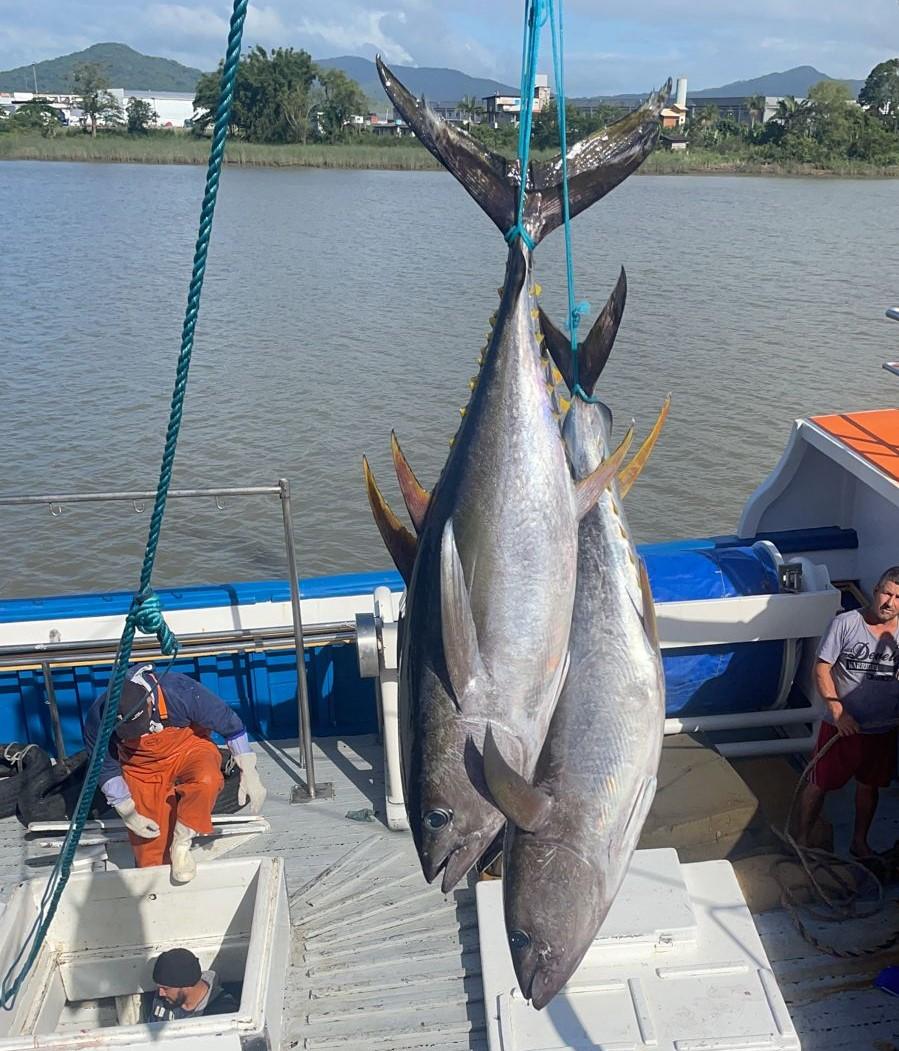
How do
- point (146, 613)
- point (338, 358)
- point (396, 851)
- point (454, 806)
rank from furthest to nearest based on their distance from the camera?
point (338, 358) < point (396, 851) < point (146, 613) < point (454, 806)

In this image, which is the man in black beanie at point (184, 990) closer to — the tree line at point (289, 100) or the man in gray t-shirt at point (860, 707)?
the man in gray t-shirt at point (860, 707)

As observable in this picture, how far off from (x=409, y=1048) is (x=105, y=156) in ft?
167

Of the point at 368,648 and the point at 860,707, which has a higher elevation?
the point at 368,648

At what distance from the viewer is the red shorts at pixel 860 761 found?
3748 mm

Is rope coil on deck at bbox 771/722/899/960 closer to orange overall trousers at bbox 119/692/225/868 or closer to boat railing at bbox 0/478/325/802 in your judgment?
boat railing at bbox 0/478/325/802

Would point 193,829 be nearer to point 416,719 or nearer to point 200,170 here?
point 416,719

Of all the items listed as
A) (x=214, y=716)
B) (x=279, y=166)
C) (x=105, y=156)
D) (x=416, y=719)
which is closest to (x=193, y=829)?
(x=214, y=716)

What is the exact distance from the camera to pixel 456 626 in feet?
4.97

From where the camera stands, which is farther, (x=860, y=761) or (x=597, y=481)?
(x=860, y=761)

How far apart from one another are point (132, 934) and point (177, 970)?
0.33 meters

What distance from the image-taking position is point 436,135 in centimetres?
190

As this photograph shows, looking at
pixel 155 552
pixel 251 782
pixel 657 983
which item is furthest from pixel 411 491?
pixel 251 782

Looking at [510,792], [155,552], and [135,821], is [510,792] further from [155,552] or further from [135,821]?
[135,821]

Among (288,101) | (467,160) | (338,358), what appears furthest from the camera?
(288,101)
